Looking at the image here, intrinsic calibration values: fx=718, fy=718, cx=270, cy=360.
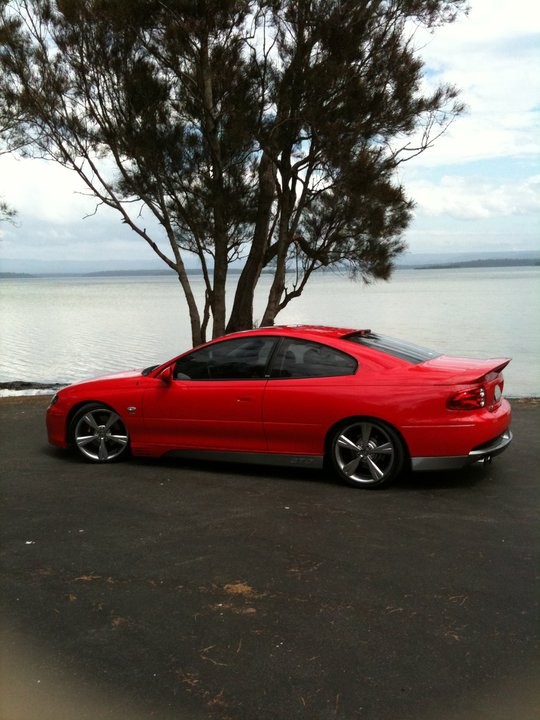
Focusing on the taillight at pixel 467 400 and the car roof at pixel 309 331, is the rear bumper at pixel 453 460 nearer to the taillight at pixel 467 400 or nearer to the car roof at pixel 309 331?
the taillight at pixel 467 400

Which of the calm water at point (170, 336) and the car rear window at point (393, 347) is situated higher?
the car rear window at point (393, 347)

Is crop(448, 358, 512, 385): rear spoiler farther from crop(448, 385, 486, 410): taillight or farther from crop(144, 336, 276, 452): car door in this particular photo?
crop(144, 336, 276, 452): car door

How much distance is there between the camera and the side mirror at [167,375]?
6.88 meters

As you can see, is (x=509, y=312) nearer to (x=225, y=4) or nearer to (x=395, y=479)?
(x=225, y=4)

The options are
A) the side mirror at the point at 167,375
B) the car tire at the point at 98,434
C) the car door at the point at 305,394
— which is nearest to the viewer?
the car door at the point at 305,394

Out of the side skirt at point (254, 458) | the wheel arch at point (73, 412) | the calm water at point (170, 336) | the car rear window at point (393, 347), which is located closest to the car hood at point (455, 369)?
the car rear window at point (393, 347)

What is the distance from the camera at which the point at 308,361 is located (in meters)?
6.43

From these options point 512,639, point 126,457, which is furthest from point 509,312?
point 512,639

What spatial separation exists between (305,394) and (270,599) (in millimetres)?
2580

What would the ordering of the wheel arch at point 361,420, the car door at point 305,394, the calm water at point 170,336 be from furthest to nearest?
the calm water at point 170,336, the car door at point 305,394, the wheel arch at point 361,420

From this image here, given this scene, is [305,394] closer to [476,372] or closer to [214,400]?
[214,400]

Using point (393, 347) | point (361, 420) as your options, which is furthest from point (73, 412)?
point (393, 347)

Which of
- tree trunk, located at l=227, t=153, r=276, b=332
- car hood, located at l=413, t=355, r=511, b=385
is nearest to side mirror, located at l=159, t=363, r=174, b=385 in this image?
car hood, located at l=413, t=355, r=511, b=385

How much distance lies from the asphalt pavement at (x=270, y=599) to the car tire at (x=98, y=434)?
791 mm
